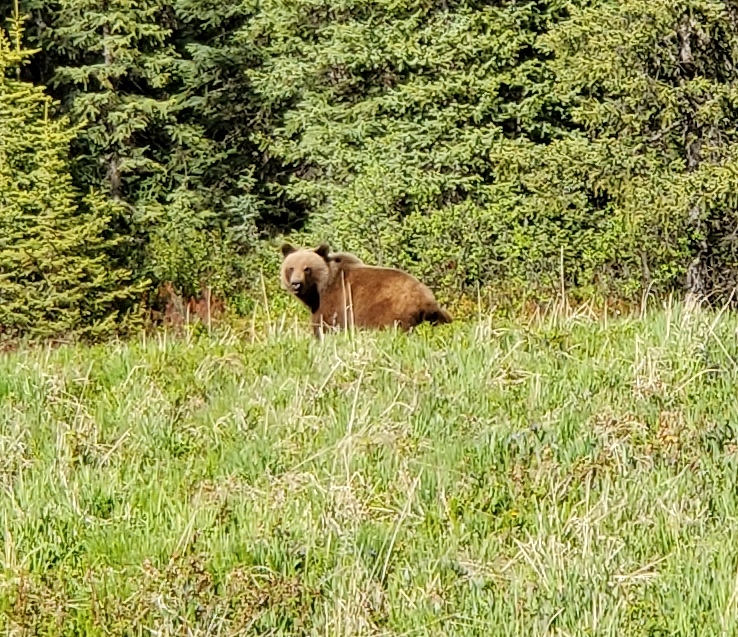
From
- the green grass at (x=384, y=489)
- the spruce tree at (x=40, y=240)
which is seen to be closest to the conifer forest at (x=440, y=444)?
the green grass at (x=384, y=489)

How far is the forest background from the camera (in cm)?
1356

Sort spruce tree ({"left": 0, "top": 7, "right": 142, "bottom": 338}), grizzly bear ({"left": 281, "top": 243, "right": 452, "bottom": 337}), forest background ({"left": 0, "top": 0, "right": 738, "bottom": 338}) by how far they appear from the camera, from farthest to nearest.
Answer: spruce tree ({"left": 0, "top": 7, "right": 142, "bottom": 338})
forest background ({"left": 0, "top": 0, "right": 738, "bottom": 338})
grizzly bear ({"left": 281, "top": 243, "right": 452, "bottom": 337})

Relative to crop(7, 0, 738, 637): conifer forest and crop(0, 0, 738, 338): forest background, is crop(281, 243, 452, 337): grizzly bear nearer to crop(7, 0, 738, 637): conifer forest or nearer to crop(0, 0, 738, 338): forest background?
crop(7, 0, 738, 637): conifer forest

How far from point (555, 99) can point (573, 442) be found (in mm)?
12799

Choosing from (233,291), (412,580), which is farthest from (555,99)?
(412,580)

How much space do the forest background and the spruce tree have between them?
50 millimetres

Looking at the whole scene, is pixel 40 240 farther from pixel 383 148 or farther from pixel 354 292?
pixel 354 292

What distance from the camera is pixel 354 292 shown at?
953cm

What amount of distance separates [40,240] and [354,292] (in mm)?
9294

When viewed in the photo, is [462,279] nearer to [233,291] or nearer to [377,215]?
[377,215]

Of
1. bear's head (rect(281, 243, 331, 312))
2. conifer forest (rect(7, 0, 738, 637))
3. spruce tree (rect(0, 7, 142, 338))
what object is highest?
conifer forest (rect(7, 0, 738, 637))

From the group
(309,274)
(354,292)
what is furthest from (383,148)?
(354,292)

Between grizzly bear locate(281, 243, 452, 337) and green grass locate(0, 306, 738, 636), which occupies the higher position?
green grass locate(0, 306, 738, 636)

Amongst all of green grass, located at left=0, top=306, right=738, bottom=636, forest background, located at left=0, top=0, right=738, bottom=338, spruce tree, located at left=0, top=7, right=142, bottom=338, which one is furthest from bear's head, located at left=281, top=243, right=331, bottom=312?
spruce tree, located at left=0, top=7, right=142, bottom=338
